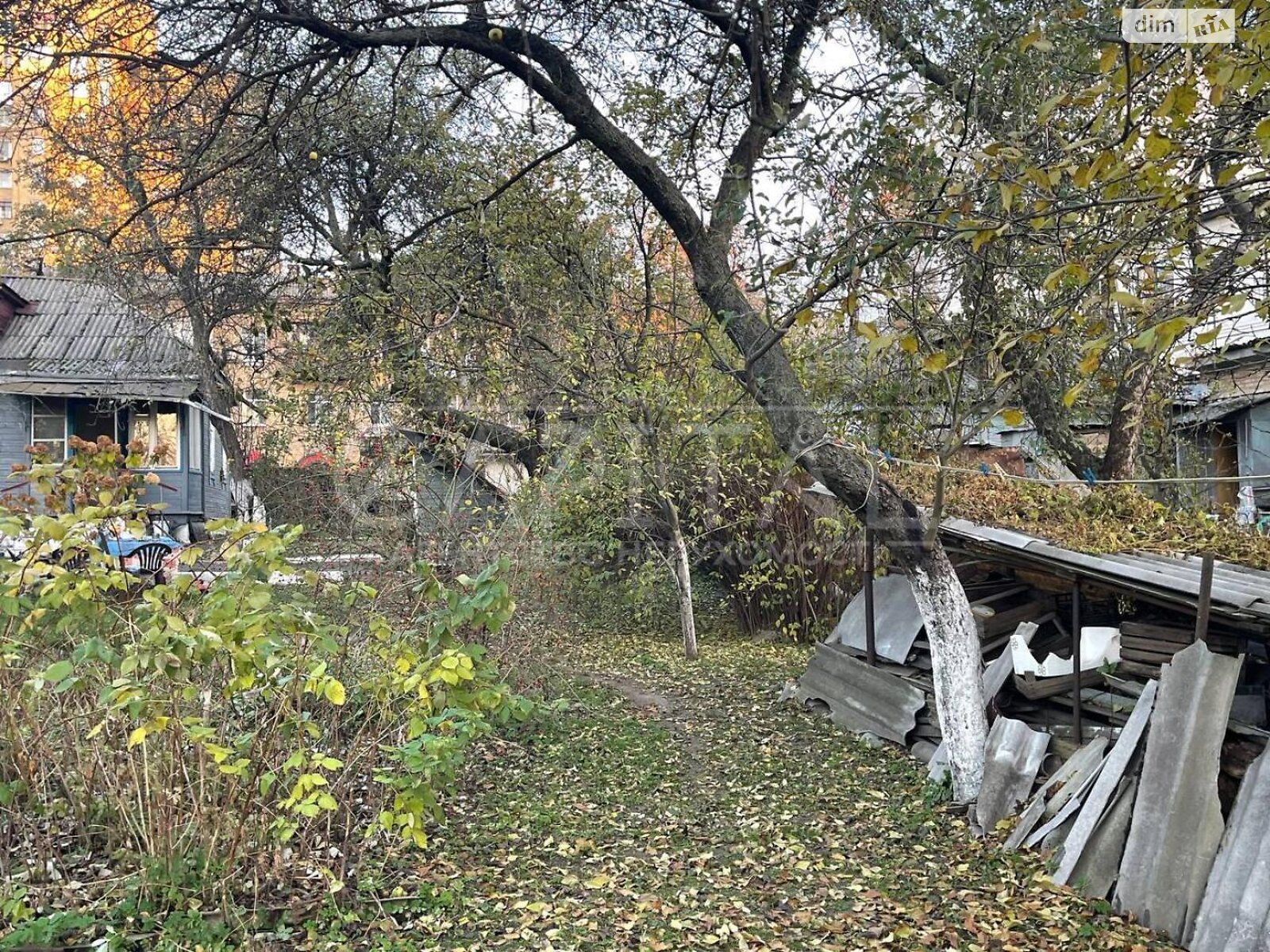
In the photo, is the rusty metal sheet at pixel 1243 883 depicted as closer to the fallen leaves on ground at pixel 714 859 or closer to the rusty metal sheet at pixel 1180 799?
the rusty metal sheet at pixel 1180 799

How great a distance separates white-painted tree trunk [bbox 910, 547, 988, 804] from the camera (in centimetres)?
528

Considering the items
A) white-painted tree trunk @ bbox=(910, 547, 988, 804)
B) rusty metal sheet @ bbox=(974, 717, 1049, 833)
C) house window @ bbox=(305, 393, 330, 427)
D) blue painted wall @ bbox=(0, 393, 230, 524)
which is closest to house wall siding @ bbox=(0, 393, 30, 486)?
blue painted wall @ bbox=(0, 393, 230, 524)

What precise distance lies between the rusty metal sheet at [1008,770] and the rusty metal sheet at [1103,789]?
1.73ft

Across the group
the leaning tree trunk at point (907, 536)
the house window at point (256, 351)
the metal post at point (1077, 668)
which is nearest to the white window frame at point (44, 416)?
the house window at point (256, 351)

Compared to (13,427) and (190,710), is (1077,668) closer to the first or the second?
(190,710)

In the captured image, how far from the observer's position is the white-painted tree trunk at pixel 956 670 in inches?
208

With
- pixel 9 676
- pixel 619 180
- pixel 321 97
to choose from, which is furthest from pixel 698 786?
pixel 619 180

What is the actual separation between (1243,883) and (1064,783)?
4.00 ft

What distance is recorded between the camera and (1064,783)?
4.70 m

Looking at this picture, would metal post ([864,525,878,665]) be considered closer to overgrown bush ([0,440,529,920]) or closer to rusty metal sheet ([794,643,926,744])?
Answer: rusty metal sheet ([794,643,926,744])


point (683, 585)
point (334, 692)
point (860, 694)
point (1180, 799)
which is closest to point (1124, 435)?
point (860, 694)

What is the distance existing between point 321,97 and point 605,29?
6.72 feet

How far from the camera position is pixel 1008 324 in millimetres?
4922

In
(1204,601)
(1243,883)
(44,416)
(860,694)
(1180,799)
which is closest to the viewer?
(1243,883)
